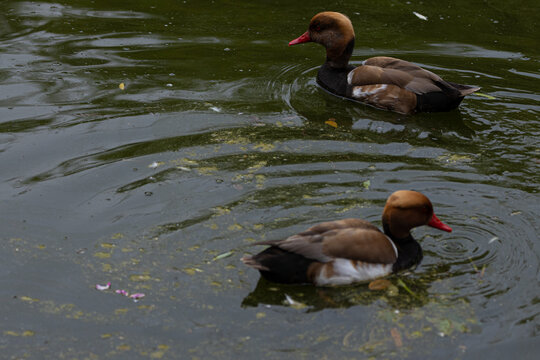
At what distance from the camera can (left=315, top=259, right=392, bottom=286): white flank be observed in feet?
17.9

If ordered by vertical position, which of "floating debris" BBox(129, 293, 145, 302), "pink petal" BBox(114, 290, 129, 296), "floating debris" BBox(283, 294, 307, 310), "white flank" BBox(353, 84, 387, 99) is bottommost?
"floating debris" BBox(283, 294, 307, 310)

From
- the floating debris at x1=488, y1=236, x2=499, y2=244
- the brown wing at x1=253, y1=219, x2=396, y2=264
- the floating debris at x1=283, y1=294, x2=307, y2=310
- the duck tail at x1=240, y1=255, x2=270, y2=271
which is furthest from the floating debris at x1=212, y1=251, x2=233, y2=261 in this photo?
the floating debris at x1=488, y1=236, x2=499, y2=244

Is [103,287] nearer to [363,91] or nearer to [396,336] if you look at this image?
[396,336]

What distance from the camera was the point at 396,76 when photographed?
349 inches

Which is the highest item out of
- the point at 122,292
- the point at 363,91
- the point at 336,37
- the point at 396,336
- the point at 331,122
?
the point at 336,37

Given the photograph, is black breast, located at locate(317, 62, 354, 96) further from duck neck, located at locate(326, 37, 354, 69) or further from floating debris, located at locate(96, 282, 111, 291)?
floating debris, located at locate(96, 282, 111, 291)

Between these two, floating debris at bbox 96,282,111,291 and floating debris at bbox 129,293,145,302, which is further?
floating debris at bbox 96,282,111,291

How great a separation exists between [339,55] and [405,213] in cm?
411

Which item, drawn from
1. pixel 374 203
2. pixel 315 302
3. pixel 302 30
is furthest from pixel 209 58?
pixel 315 302

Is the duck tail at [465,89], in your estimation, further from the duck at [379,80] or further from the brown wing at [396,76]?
the brown wing at [396,76]

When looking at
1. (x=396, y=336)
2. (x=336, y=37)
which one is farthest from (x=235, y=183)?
(x=336, y=37)

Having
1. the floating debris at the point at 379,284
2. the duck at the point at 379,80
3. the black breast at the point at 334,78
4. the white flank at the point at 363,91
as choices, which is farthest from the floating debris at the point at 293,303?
the black breast at the point at 334,78

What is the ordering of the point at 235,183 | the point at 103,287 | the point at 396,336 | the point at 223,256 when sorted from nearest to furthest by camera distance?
the point at 396,336, the point at 103,287, the point at 223,256, the point at 235,183

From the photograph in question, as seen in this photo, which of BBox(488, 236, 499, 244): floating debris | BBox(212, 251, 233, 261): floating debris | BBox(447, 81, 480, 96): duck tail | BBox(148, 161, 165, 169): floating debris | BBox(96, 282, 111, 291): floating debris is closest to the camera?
BBox(96, 282, 111, 291): floating debris
